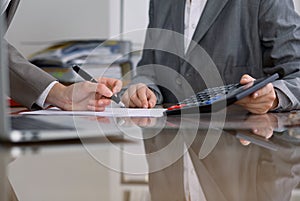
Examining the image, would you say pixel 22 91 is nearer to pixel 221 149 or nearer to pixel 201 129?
pixel 201 129

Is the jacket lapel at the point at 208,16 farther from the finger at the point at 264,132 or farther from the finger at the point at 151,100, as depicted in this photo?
the finger at the point at 264,132

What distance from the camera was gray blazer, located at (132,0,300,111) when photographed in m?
1.15

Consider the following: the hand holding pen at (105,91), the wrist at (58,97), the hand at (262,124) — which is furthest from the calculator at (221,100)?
the wrist at (58,97)

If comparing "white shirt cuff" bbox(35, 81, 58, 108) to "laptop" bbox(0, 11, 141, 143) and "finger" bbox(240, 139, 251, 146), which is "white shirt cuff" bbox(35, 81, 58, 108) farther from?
"finger" bbox(240, 139, 251, 146)

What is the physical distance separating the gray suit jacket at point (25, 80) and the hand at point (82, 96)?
3 centimetres

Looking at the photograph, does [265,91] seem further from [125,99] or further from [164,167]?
[164,167]

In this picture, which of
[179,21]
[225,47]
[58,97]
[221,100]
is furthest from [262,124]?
[179,21]

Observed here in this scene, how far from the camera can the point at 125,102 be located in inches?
41.8

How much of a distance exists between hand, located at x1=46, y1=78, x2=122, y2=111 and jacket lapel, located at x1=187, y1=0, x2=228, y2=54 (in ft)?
1.15

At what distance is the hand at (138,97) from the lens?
1045mm

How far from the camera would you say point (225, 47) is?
128 cm

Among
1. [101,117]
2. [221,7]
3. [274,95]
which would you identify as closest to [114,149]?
[101,117]

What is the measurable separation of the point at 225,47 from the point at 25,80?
560mm

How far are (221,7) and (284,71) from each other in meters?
0.26
